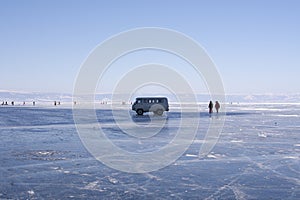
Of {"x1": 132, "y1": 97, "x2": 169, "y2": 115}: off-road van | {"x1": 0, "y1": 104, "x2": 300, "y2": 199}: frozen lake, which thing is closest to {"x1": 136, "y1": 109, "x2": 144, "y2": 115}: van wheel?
{"x1": 132, "y1": 97, "x2": 169, "y2": 115}: off-road van

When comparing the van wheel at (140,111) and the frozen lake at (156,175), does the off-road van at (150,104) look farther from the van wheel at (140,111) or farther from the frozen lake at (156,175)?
the frozen lake at (156,175)

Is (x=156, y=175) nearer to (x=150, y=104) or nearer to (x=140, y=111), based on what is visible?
(x=150, y=104)

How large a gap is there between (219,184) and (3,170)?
5832mm

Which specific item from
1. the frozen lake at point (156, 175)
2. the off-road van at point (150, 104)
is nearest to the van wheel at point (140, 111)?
the off-road van at point (150, 104)

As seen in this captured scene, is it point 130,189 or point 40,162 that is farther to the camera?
point 40,162

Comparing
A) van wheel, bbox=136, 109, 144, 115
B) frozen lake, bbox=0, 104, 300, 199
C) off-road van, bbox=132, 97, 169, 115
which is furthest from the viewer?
van wheel, bbox=136, 109, 144, 115

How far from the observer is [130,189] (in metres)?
7.86

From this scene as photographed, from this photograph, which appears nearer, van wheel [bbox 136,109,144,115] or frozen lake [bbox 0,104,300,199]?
frozen lake [bbox 0,104,300,199]

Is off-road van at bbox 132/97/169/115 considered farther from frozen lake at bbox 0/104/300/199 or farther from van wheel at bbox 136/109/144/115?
frozen lake at bbox 0/104/300/199

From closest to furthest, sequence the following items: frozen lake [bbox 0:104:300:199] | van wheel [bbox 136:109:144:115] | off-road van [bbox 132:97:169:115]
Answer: frozen lake [bbox 0:104:300:199]
off-road van [bbox 132:97:169:115]
van wheel [bbox 136:109:144:115]

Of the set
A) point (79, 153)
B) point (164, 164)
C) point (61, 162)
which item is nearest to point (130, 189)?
point (164, 164)

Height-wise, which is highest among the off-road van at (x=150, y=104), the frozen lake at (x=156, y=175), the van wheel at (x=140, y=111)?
the off-road van at (x=150, y=104)

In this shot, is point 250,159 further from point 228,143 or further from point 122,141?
point 122,141

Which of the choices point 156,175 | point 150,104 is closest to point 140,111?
point 150,104
